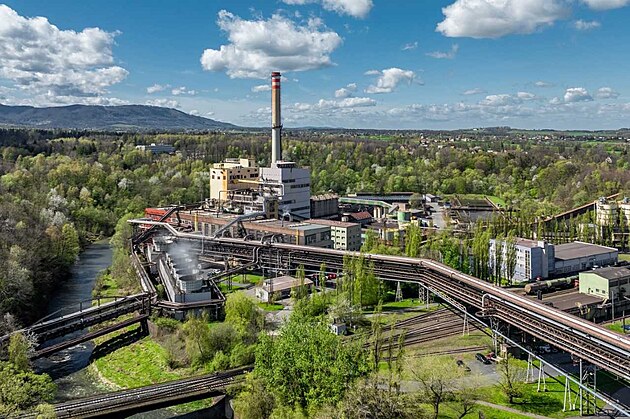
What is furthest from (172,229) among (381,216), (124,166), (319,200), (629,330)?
(124,166)

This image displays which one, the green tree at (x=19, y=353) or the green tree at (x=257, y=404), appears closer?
the green tree at (x=257, y=404)

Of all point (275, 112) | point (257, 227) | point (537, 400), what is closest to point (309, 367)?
point (537, 400)

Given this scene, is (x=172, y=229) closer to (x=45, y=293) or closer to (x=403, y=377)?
(x=45, y=293)

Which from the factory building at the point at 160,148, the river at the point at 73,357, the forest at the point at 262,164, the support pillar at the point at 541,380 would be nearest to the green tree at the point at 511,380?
the support pillar at the point at 541,380

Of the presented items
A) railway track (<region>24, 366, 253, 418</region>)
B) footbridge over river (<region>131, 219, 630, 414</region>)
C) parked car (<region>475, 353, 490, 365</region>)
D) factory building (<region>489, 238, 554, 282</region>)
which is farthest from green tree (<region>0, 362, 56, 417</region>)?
factory building (<region>489, 238, 554, 282</region>)

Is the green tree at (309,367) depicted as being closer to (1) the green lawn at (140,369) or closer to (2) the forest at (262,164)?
(2) the forest at (262,164)

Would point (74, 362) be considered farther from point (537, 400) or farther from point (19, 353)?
point (537, 400)
